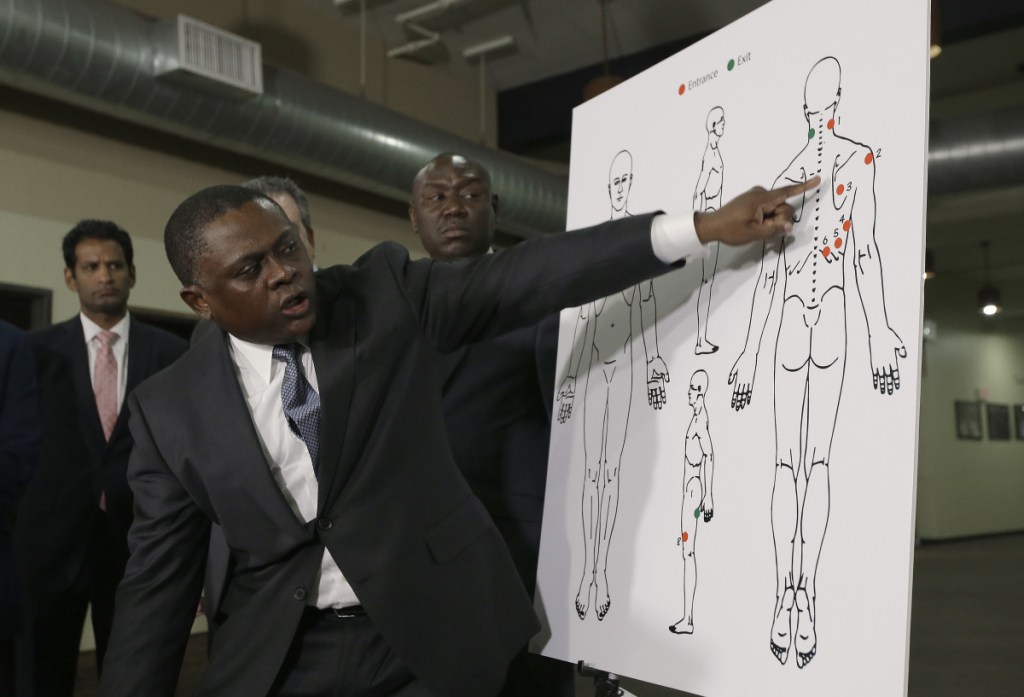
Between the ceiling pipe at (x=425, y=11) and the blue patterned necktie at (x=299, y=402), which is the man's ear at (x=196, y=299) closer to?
the blue patterned necktie at (x=299, y=402)

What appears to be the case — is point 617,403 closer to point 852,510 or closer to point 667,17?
point 852,510

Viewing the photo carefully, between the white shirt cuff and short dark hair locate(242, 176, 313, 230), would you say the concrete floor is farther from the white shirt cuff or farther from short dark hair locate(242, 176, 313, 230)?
the white shirt cuff

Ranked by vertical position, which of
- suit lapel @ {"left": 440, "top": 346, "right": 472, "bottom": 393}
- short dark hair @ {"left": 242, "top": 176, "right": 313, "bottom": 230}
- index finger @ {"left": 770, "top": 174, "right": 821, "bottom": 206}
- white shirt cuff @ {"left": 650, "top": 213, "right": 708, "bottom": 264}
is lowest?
suit lapel @ {"left": 440, "top": 346, "right": 472, "bottom": 393}

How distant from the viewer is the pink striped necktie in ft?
10.1

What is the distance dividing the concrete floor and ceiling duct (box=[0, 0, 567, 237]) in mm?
2778

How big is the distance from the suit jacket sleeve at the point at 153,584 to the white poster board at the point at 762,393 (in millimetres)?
742

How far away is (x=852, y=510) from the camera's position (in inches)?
53.8

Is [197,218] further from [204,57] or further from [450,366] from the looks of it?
[204,57]

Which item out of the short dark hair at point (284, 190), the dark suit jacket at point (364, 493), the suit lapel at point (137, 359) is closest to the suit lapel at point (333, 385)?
the dark suit jacket at point (364, 493)

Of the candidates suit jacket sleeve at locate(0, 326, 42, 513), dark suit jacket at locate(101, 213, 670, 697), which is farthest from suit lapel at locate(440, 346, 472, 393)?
suit jacket sleeve at locate(0, 326, 42, 513)

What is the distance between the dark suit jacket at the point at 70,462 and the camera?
279 cm

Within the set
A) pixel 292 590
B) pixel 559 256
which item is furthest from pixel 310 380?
pixel 559 256

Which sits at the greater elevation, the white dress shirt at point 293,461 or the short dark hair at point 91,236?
the short dark hair at point 91,236

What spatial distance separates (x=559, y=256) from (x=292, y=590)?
2.31ft
